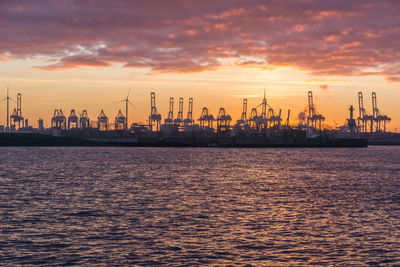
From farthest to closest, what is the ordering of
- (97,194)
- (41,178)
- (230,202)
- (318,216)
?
(41,178) < (97,194) < (230,202) < (318,216)

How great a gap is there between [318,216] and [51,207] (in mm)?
21376

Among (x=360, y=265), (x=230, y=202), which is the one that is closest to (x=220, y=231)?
(x=360, y=265)

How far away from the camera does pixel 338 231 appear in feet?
105

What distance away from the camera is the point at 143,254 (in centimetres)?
2589

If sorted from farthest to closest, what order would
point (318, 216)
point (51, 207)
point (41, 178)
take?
point (41, 178), point (51, 207), point (318, 216)

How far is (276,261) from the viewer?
24656 mm

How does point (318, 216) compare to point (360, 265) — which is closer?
point (360, 265)

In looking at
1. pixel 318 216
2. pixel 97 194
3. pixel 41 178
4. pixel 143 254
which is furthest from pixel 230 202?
pixel 41 178

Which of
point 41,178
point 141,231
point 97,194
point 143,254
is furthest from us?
point 41,178

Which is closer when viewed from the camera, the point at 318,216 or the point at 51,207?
the point at 318,216

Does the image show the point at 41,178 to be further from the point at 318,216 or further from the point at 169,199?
the point at 318,216

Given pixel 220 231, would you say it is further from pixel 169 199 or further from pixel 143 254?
pixel 169 199

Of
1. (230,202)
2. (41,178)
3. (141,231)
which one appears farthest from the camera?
(41,178)

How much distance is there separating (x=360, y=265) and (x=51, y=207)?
26.3m
